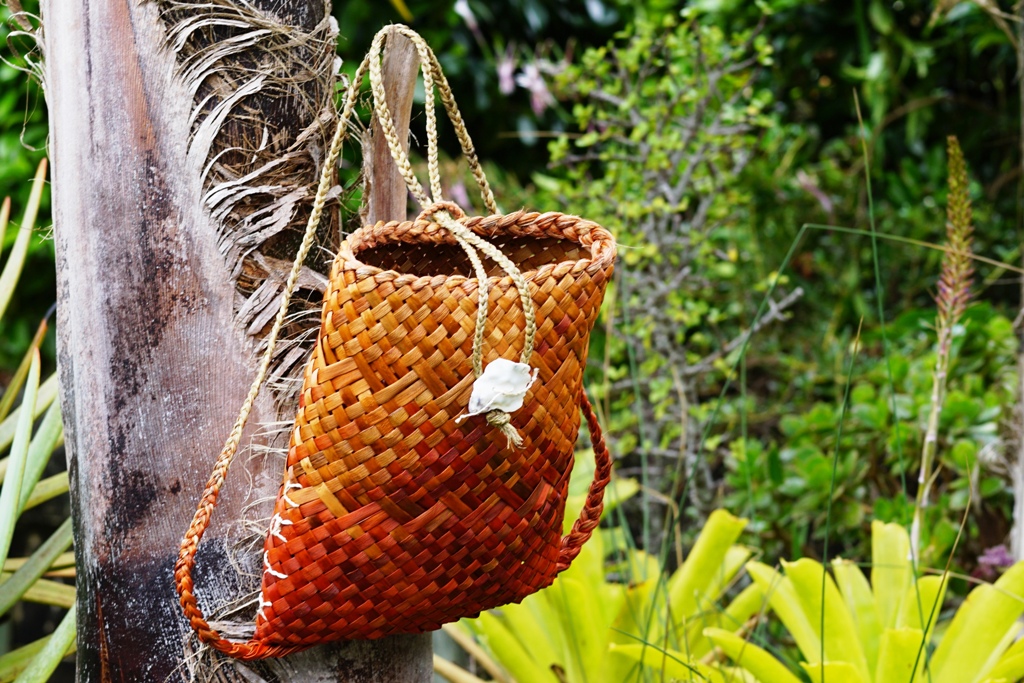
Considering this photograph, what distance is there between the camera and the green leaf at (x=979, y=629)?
3.73 feet

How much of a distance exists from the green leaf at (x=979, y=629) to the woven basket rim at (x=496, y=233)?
2.56ft

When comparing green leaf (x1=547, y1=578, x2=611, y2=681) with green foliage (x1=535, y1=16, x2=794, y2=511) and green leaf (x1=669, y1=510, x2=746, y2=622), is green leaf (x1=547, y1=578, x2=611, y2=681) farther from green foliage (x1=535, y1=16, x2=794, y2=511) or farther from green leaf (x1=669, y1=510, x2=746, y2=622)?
green foliage (x1=535, y1=16, x2=794, y2=511)

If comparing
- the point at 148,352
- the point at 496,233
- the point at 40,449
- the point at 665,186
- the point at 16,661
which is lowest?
the point at 16,661

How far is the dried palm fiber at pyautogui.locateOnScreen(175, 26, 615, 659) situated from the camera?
668 mm

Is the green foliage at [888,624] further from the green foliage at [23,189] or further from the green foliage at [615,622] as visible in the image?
the green foliage at [23,189]

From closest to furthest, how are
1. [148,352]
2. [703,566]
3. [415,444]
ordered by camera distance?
[415,444] → [148,352] → [703,566]

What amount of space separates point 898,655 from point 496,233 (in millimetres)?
753

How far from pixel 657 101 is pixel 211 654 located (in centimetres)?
172

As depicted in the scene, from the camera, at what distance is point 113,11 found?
32.3 inches

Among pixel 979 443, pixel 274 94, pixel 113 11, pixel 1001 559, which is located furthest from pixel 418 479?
pixel 979 443

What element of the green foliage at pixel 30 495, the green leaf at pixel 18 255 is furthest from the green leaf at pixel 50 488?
the green leaf at pixel 18 255

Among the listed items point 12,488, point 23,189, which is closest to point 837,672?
point 12,488

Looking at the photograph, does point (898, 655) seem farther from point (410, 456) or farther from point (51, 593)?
point (51, 593)

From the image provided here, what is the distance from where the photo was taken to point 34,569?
1112 millimetres
